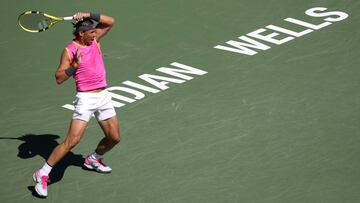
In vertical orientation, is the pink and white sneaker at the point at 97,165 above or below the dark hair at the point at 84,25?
below

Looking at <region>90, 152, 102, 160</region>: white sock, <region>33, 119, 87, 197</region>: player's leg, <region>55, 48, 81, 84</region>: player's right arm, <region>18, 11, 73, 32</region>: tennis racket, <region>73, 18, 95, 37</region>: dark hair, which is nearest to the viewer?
<region>55, 48, 81, 84</region>: player's right arm

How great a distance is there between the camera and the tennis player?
12.5 meters

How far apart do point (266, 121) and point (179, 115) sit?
1.37 metres

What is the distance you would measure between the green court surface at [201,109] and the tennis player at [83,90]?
22.7 inches

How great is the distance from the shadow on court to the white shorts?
1.12 metres

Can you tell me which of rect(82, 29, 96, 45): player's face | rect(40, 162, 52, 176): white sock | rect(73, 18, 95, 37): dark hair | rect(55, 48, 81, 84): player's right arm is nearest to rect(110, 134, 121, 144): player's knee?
rect(40, 162, 52, 176): white sock

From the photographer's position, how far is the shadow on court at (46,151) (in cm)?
1351

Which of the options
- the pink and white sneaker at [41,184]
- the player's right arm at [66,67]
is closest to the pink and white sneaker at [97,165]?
the pink and white sneaker at [41,184]

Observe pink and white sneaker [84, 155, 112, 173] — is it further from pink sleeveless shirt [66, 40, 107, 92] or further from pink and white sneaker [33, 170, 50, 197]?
pink sleeveless shirt [66, 40, 107, 92]

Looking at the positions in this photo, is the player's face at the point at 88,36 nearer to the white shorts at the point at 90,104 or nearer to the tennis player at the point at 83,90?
the tennis player at the point at 83,90

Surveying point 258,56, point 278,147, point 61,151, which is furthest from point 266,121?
point 61,151

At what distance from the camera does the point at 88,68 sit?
41.5 feet

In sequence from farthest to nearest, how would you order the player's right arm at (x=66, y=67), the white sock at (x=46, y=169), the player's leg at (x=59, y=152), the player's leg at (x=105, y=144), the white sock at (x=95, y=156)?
the white sock at (x=95, y=156), the player's leg at (x=105, y=144), the white sock at (x=46, y=169), the player's leg at (x=59, y=152), the player's right arm at (x=66, y=67)

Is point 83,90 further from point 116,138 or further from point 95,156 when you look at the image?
point 95,156
